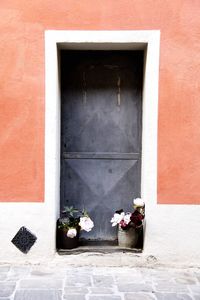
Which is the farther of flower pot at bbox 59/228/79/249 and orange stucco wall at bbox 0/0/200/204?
flower pot at bbox 59/228/79/249

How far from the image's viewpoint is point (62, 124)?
5352 millimetres

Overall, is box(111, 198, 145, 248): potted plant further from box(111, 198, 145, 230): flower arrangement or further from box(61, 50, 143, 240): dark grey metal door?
box(61, 50, 143, 240): dark grey metal door

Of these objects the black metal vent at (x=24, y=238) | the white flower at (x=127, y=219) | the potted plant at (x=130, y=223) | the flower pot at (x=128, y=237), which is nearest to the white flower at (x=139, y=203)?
the potted plant at (x=130, y=223)

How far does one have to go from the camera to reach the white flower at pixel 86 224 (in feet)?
16.5

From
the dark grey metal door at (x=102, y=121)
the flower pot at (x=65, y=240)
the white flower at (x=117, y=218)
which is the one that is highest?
the dark grey metal door at (x=102, y=121)

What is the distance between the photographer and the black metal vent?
4.89 meters

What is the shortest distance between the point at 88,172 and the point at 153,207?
3.09 feet

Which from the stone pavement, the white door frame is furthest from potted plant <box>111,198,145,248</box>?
the stone pavement

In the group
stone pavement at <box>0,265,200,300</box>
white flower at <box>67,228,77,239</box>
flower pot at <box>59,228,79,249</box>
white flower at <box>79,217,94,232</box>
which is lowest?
stone pavement at <box>0,265,200,300</box>

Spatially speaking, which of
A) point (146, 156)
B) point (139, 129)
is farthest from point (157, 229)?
point (139, 129)

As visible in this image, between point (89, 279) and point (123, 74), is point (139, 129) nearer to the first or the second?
point (123, 74)

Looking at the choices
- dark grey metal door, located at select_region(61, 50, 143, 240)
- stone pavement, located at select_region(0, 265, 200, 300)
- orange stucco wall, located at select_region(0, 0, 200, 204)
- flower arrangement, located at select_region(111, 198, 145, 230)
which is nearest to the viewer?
stone pavement, located at select_region(0, 265, 200, 300)

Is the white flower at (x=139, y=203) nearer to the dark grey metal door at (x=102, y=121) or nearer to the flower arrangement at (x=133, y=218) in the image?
the flower arrangement at (x=133, y=218)

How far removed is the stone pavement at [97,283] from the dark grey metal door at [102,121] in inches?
39.0
